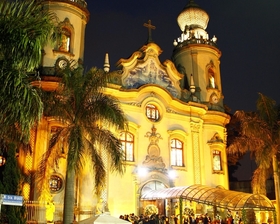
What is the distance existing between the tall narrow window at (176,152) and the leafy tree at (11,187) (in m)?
11.8

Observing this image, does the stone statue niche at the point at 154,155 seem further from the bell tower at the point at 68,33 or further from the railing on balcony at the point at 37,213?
the bell tower at the point at 68,33

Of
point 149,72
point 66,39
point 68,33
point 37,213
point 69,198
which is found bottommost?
point 37,213

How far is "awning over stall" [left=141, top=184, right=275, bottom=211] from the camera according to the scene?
67.1 feet

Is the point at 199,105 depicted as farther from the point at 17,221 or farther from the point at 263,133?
the point at 17,221

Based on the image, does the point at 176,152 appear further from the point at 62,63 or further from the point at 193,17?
the point at 193,17

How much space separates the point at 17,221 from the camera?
16.2m

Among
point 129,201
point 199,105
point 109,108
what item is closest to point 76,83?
point 109,108

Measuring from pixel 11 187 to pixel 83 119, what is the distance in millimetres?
4454

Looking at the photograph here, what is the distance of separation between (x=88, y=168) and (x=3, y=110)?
1142 cm

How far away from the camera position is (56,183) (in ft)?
71.7

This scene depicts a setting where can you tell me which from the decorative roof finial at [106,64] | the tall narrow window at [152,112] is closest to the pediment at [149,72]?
the decorative roof finial at [106,64]

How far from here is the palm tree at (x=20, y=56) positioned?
11008 mm

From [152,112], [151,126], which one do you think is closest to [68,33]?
[152,112]

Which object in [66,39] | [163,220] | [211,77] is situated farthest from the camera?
[211,77]
